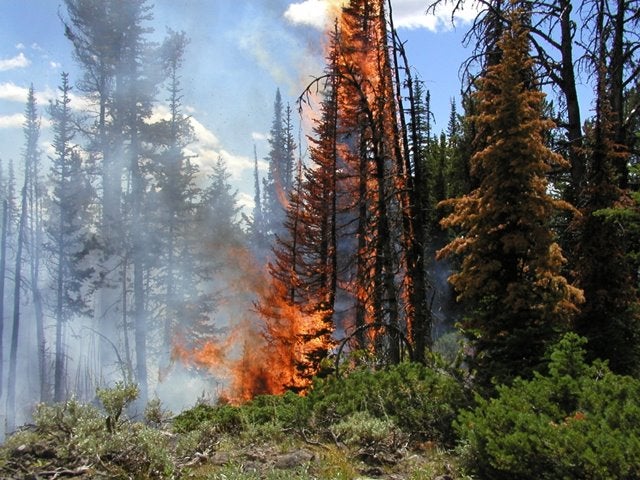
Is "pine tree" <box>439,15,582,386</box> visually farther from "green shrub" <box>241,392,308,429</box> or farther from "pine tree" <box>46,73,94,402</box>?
"pine tree" <box>46,73,94,402</box>

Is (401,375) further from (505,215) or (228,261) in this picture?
(228,261)

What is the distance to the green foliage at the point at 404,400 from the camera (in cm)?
590

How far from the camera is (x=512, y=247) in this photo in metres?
6.81

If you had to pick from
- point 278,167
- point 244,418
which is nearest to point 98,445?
point 244,418

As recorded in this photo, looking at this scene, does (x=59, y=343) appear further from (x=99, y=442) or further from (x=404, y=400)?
(x=99, y=442)

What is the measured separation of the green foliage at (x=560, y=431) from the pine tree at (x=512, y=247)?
1620 mm

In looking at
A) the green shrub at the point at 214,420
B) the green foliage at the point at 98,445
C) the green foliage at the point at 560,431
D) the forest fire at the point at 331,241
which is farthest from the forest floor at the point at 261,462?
the forest fire at the point at 331,241

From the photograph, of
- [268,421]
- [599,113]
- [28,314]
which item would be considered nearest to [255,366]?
[268,421]

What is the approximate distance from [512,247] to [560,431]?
11.9ft

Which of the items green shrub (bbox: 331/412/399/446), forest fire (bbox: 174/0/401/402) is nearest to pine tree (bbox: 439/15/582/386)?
green shrub (bbox: 331/412/399/446)

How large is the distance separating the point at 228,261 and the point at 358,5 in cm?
2351

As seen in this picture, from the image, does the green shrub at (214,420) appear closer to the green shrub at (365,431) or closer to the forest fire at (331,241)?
the green shrub at (365,431)

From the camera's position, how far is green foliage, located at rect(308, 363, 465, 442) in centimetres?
590

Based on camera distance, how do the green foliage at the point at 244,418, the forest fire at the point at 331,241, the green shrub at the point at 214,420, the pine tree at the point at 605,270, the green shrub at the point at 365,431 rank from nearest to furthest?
the green shrub at the point at 365,431 < the green foliage at the point at 244,418 < the green shrub at the point at 214,420 < the pine tree at the point at 605,270 < the forest fire at the point at 331,241
